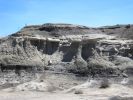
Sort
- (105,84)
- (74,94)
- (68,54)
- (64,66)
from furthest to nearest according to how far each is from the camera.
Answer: (68,54)
(64,66)
(105,84)
(74,94)

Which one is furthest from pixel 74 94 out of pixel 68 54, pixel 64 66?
pixel 68 54

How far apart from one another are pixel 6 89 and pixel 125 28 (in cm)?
3044

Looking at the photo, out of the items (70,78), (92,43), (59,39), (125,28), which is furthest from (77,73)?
(125,28)

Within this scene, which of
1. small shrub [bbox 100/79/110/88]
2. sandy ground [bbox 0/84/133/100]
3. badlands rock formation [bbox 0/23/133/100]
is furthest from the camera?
badlands rock formation [bbox 0/23/133/100]

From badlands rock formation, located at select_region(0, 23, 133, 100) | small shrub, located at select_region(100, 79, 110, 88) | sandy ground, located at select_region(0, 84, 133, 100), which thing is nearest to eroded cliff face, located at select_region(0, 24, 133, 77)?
badlands rock formation, located at select_region(0, 23, 133, 100)

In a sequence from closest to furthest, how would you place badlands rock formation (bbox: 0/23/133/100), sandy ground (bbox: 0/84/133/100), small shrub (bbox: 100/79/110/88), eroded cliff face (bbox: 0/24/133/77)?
sandy ground (bbox: 0/84/133/100)
small shrub (bbox: 100/79/110/88)
badlands rock formation (bbox: 0/23/133/100)
eroded cliff face (bbox: 0/24/133/77)

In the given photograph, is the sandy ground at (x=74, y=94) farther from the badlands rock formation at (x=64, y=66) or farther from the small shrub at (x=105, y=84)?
the small shrub at (x=105, y=84)

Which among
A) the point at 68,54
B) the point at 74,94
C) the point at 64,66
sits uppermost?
the point at 68,54

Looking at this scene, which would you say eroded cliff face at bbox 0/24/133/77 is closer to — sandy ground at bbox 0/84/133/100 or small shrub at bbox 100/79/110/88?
small shrub at bbox 100/79/110/88

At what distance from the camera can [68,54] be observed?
56438 mm

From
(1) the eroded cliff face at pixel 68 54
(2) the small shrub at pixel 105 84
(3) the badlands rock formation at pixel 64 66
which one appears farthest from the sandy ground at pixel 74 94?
(1) the eroded cliff face at pixel 68 54

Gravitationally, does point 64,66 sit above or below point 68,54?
below

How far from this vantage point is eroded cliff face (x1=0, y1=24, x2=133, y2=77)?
51.9 meters

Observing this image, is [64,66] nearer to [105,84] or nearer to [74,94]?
[105,84]
